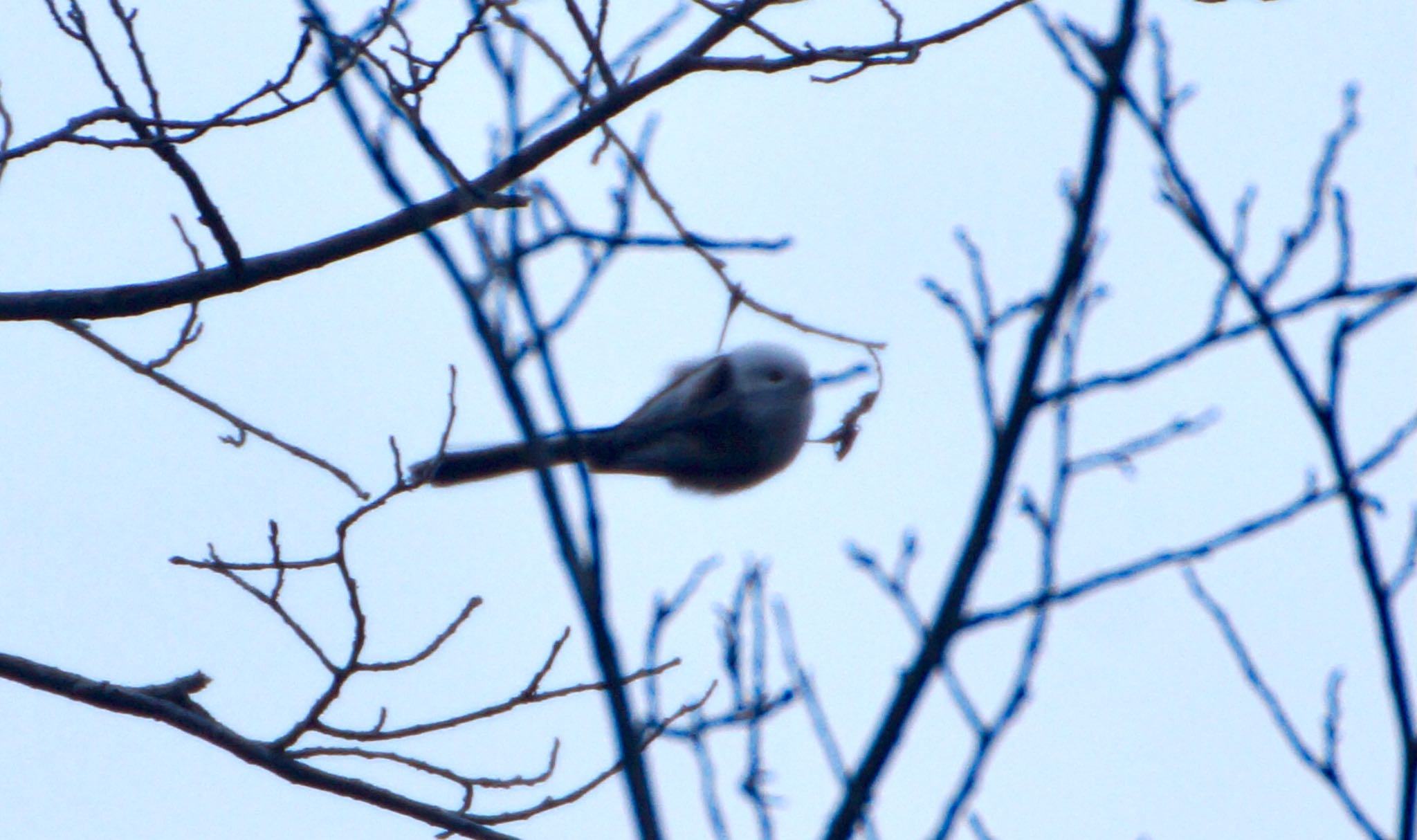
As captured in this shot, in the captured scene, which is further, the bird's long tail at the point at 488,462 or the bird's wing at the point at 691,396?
the bird's wing at the point at 691,396

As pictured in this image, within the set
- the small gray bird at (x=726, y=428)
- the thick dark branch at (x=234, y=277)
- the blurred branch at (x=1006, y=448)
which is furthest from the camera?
the small gray bird at (x=726, y=428)

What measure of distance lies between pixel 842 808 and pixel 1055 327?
67cm

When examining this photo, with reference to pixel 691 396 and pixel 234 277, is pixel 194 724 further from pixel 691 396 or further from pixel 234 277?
pixel 691 396

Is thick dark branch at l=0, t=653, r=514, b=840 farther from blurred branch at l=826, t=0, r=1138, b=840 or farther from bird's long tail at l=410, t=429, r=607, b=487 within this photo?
blurred branch at l=826, t=0, r=1138, b=840

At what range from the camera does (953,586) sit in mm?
1739

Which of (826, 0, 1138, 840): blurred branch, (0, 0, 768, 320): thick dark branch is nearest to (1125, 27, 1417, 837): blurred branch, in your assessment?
(826, 0, 1138, 840): blurred branch

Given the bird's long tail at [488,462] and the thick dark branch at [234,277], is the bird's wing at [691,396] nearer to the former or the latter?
the bird's long tail at [488,462]

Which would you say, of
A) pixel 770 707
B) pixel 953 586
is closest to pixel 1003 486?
pixel 953 586

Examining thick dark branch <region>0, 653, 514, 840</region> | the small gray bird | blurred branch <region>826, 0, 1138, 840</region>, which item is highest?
the small gray bird

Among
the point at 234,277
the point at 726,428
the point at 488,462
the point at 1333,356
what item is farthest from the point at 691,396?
the point at 1333,356

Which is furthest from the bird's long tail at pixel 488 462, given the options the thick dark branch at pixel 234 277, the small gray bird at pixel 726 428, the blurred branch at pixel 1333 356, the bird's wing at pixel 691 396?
the blurred branch at pixel 1333 356

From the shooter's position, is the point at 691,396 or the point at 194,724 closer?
the point at 194,724

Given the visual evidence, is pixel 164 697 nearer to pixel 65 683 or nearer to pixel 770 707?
pixel 65 683

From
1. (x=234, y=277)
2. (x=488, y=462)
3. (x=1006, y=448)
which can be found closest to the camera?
(x=1006, y=448)
